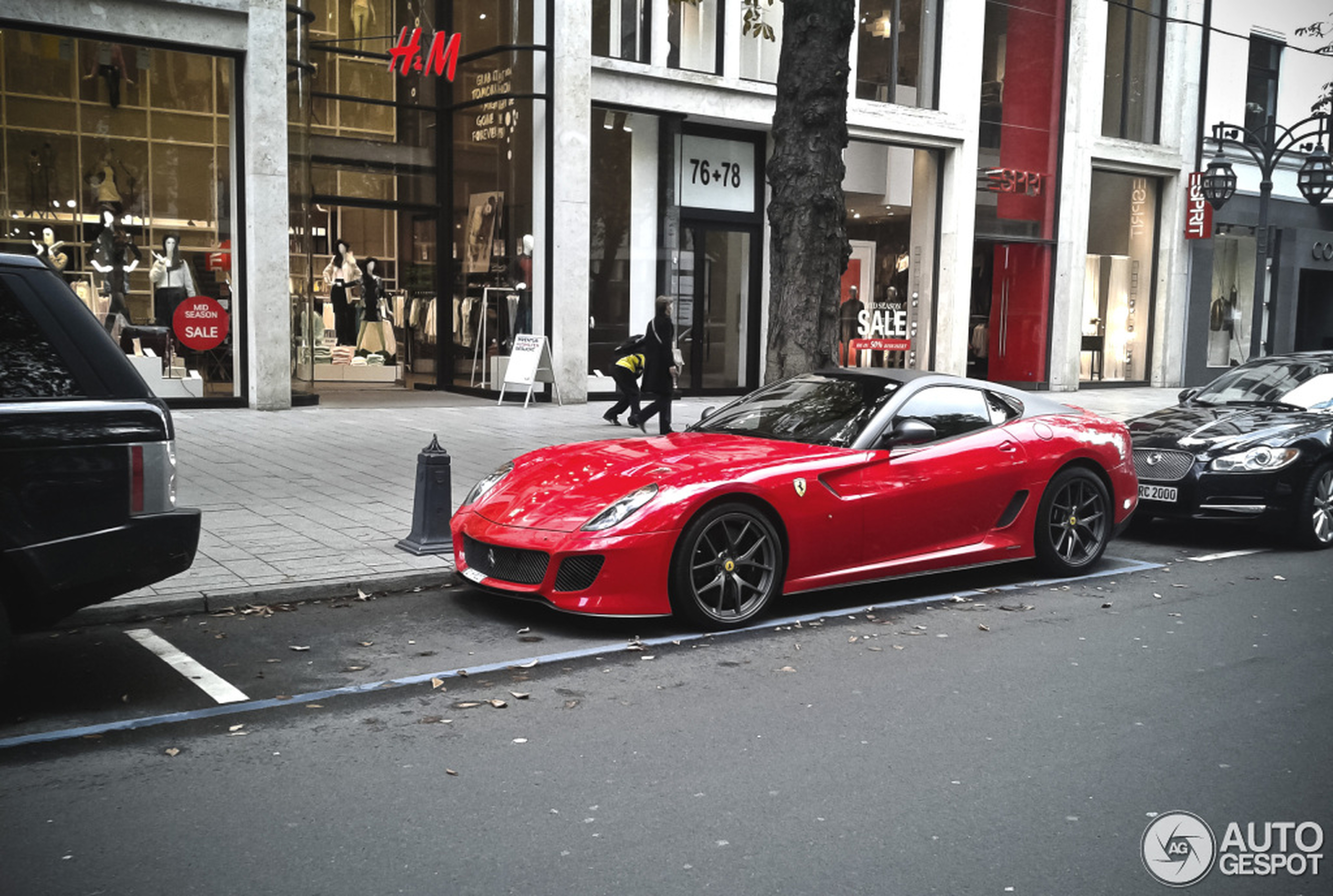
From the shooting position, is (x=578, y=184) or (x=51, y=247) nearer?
(x=51, y=247)

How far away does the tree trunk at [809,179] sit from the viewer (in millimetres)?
10070

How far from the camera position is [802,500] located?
6.59 meters

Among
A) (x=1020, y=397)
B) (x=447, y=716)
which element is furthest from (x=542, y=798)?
(x=1020, y=397)

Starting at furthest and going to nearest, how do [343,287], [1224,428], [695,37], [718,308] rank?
1. [343,287]
2. [718,308]
3. [695,37]
4. [1224,428]

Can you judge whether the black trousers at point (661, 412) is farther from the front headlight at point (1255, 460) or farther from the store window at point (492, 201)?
the front headlight at point (1255, 460)

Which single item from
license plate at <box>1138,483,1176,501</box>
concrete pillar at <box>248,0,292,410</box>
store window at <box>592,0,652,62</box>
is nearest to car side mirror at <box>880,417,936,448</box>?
license plate at <box>1138,483,1176,501</box>

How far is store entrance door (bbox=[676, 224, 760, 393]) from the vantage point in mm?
19812

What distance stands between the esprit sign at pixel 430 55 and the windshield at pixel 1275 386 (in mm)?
11474

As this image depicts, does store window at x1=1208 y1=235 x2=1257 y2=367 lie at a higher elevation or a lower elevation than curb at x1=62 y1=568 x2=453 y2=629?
higher

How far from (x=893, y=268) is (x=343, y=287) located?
10.4 meters

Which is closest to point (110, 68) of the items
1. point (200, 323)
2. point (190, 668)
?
point (200, 323)

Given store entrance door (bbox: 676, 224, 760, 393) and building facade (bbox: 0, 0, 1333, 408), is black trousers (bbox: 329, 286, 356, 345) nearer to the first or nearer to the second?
building facade (bbox: 0, 0, 1333, 408)

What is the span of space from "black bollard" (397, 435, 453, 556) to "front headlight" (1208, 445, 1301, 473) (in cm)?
588

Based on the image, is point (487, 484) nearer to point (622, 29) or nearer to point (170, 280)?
point (170, 280)
